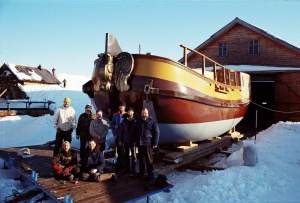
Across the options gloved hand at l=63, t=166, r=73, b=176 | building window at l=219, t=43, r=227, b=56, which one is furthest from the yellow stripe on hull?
building window at l=219, t=43, r=227, b=56

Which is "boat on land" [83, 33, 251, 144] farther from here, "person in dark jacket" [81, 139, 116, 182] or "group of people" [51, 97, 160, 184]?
"person in dark jacket" [81, 139, 116, 182]

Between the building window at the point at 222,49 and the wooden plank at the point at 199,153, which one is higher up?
the building window at the point at 222,49

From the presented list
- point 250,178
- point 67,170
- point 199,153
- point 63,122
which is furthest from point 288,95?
point 67,170

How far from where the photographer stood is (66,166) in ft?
16.0

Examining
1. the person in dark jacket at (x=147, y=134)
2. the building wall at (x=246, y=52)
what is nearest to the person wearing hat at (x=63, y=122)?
the person in dark jacket at (x=147, y=134)

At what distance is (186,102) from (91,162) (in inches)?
108

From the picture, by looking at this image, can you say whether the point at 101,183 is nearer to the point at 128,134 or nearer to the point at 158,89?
the point at 128,134

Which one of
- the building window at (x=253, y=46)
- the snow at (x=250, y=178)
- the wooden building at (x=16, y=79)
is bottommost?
the snow at (x=250, y=178)

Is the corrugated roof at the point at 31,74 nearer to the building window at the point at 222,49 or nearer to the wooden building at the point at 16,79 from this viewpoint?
the wooden building at the point at 16,79

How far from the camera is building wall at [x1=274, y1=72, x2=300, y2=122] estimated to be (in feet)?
39.2

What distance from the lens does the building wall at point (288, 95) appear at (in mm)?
11945

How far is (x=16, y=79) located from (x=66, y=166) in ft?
71.1

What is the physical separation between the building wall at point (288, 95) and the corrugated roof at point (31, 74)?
70.2ft

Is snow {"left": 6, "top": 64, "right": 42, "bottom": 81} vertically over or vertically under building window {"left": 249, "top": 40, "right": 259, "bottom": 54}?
under
